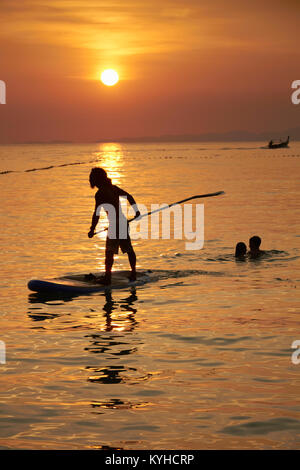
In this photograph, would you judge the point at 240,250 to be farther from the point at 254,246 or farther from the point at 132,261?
the point at 132,261

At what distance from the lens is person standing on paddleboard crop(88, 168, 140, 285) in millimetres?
14969

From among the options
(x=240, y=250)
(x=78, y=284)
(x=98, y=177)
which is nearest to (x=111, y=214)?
(x=98, y=177)

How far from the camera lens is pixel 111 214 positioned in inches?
602

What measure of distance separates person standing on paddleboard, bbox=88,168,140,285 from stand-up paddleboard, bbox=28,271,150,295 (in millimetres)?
236

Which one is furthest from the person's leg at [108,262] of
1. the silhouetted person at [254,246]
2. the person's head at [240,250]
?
the silhouetted person at [254,246]

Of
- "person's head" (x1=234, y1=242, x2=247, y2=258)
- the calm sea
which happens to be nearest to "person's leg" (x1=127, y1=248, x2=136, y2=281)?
the calm sea

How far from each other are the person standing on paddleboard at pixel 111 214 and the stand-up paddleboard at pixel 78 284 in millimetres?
236

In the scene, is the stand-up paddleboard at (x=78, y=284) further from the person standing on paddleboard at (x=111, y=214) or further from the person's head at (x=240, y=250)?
the person's head at (x=240, y=250)

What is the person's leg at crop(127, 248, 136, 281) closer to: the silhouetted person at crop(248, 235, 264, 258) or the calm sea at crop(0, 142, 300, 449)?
the calm sea at crop(0, 142, 300, 449)

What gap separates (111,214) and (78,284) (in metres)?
1.74
